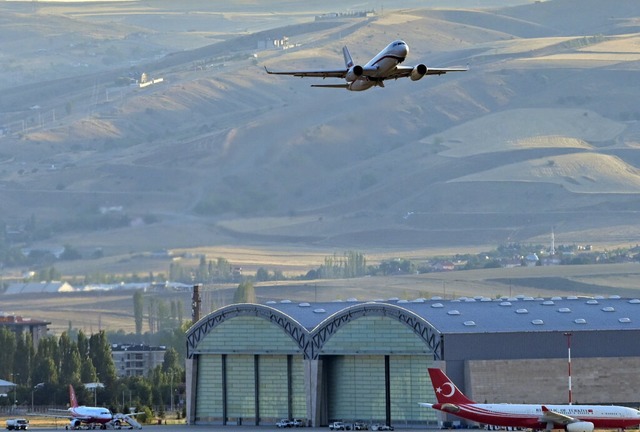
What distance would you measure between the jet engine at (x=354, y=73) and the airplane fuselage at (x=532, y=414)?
88.7ft

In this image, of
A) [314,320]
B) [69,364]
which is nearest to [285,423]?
[314,320]

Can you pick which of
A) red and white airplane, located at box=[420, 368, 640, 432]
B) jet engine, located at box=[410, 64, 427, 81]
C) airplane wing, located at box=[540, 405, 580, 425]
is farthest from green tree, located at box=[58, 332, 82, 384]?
jet engine, located at box=[410, 64, 427, 81]

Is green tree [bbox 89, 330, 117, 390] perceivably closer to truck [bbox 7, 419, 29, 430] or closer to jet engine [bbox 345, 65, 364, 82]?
truck [bbox 7, 419, 29, 430]

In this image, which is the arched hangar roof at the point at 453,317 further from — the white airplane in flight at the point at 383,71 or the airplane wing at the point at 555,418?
the white airplane in flight at the point at 383,71

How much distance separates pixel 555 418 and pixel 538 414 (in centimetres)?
158

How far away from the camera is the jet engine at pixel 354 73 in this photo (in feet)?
341

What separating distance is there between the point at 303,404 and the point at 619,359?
909 inches

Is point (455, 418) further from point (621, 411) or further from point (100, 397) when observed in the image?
point (100, 397)

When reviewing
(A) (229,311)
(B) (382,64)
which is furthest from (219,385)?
(B) (382,64)

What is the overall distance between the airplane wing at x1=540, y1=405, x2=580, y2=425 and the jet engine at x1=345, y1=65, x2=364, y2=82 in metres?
26.8

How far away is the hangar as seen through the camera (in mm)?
136375

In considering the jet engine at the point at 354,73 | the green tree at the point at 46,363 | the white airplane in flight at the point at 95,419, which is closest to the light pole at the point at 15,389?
the green tree at the point at 46,363

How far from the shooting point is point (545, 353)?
448 ft

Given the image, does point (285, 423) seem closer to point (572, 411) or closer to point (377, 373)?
point (377, 373)
